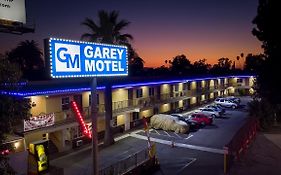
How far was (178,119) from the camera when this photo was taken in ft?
106

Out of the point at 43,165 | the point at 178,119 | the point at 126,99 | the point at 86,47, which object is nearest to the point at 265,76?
the point at 178,119

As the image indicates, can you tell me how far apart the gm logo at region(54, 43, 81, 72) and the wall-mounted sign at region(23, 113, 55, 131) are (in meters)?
9.58

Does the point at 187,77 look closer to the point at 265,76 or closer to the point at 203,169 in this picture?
the point at 265,76

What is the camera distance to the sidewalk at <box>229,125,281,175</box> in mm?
19219

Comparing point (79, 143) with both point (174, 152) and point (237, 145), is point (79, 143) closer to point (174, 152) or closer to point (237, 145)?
→ point (174, 152)

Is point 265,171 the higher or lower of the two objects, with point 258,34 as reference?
lower

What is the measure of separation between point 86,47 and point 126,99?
21.2 metres

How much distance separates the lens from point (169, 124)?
31453 mm

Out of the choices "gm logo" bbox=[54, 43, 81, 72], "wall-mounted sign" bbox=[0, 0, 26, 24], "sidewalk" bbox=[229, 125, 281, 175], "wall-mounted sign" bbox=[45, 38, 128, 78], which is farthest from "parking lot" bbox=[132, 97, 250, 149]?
"gm logo" bbox=[54, 43, 81, 72]

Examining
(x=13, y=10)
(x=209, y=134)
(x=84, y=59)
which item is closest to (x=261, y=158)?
(x=209, y=134)

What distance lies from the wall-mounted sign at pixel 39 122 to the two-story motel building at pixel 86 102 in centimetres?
12

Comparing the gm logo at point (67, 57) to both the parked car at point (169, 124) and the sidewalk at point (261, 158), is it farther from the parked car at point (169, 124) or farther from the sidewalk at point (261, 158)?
the parked car at point (169, 124)

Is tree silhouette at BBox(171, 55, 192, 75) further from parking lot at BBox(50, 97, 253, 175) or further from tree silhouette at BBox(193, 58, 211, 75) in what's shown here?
parking lot at BBox(50, 97, 253, 175)

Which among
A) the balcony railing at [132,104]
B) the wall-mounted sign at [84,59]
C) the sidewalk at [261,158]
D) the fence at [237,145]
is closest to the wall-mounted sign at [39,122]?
the balcony railing at [132,104]
